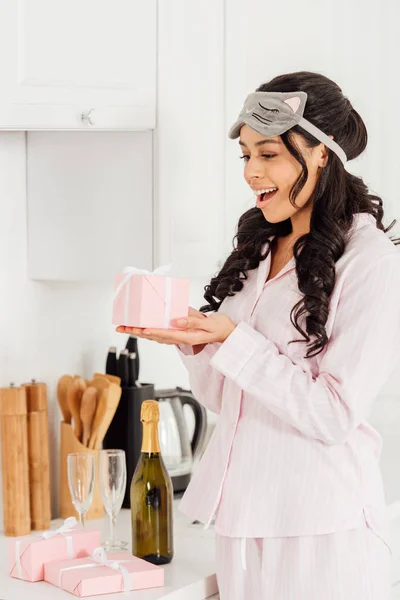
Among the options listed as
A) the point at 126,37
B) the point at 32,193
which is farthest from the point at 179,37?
the point at 32,193

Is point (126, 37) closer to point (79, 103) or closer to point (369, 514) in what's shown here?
point (79, 103)

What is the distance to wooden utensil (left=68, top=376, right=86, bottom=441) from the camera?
6.75ft

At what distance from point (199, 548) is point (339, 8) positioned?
1223 mm

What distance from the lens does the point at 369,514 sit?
154cm

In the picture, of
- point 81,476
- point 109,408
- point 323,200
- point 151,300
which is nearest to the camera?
point 151,300

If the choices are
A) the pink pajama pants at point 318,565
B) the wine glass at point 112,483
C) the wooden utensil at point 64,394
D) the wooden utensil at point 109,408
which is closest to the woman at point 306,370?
the pink pajama pants at point 318,565

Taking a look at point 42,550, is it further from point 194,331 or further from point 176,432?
point 176,432

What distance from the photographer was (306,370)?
1.51m

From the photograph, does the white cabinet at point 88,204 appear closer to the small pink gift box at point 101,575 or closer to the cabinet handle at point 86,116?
the cabinet handle at point 86,116

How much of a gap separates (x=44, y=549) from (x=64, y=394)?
1.64ft

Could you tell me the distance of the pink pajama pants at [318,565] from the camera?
59.6 inches

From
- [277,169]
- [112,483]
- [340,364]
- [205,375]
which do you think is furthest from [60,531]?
[277,169]

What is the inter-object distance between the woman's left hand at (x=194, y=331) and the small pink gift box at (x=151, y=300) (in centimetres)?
1

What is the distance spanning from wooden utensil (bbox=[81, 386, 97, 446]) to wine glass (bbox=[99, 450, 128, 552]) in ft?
0.78
